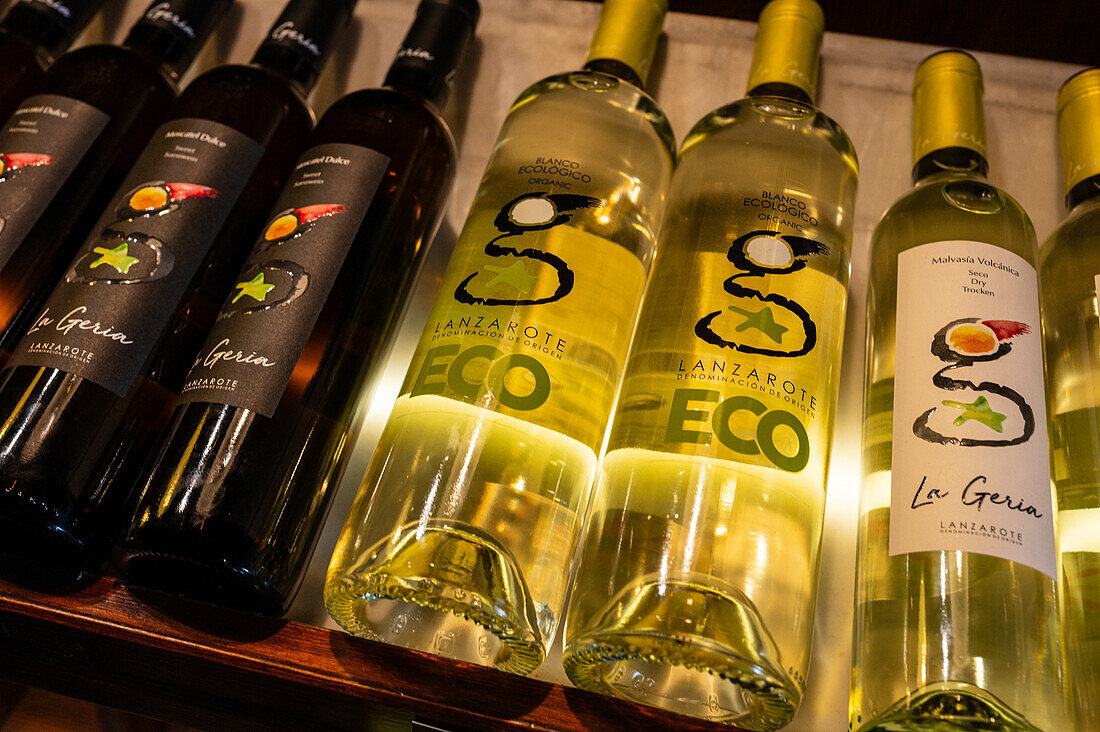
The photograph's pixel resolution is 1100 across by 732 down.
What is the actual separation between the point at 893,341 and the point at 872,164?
11.8 inches

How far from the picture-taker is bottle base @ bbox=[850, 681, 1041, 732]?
41 centimetres

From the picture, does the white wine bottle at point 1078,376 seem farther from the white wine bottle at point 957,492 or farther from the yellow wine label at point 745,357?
the yellow wine label at point 745,357

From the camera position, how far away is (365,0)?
0.97 meters

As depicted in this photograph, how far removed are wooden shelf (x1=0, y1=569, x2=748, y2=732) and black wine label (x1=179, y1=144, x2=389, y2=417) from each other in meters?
0.13

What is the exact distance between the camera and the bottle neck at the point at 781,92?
0.70 meters

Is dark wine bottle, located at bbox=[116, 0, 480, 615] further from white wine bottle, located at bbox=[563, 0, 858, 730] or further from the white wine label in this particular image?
the white wine label

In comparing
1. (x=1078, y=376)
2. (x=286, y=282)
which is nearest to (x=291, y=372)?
(x=286, y=282)

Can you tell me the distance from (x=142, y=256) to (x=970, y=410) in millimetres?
556

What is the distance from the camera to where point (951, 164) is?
2.23 ft

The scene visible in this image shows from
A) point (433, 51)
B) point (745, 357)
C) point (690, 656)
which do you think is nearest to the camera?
point (690, 656)

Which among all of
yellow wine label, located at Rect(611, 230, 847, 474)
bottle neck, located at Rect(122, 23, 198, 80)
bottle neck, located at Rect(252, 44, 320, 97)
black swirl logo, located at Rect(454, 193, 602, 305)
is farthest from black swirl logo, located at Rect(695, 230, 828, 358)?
bottle neck, located at Rect(122, 23, 198, 80)

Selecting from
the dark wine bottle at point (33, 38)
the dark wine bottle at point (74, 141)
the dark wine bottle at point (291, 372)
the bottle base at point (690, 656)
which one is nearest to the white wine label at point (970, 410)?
the bottle base at point (690, 656)

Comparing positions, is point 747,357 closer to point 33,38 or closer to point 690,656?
point 690,656

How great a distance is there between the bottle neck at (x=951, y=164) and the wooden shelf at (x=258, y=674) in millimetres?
487
